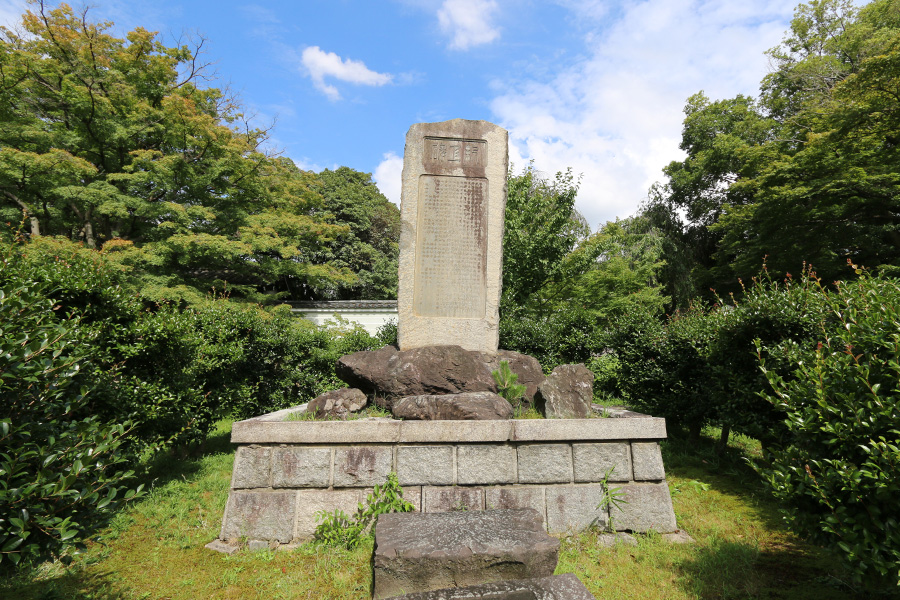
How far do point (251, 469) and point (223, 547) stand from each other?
553 mm

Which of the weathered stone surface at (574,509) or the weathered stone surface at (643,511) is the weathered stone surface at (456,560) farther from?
the weathered stone surface at (643,511)

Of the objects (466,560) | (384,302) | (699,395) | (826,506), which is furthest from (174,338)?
(384,302)

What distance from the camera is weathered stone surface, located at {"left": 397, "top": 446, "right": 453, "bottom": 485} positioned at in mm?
3312

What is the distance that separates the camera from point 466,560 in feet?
7.76

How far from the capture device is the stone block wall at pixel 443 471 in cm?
328

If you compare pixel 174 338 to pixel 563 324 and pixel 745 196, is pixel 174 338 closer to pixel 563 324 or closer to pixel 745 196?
pixel 563 324

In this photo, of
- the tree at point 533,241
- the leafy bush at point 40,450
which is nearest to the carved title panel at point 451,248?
the leafy bush at point 40,450

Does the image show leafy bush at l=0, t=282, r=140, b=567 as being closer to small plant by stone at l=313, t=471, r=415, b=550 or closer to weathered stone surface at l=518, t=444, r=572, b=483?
small plant by stone at l=313, t=471, r=415, b=550

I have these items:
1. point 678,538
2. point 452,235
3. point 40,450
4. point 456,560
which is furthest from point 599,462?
point 40,450

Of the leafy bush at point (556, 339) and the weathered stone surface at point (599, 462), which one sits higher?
the leafy bush at point (556, 339)

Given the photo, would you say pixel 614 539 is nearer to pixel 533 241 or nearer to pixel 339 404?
pixel 339 404

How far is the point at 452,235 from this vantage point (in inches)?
A: 192

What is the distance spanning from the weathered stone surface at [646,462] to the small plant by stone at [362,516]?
1730mm

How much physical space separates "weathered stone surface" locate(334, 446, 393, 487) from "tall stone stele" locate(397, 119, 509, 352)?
160cm
